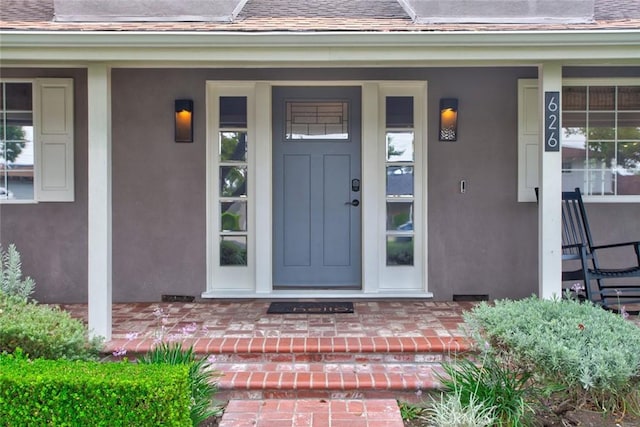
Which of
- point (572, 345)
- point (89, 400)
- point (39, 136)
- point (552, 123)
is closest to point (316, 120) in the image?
point (552, 123)

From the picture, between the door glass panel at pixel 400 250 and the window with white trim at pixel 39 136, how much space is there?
3276 millimetres

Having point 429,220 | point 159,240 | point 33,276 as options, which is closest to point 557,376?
point 429,220

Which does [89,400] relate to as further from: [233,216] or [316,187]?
[316,187]

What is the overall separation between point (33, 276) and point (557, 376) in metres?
4.77

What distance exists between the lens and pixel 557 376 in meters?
2.46

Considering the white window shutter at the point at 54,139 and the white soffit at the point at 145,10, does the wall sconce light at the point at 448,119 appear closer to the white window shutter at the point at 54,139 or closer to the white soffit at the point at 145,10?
the white soffit at the point at 145,10

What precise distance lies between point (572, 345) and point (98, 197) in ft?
10.7

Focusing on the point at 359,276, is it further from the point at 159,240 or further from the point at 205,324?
the point at 159,240

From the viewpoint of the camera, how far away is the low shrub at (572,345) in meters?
2.36

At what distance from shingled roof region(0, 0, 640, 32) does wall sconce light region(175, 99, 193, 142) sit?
76 cm

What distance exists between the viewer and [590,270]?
4.28 metres

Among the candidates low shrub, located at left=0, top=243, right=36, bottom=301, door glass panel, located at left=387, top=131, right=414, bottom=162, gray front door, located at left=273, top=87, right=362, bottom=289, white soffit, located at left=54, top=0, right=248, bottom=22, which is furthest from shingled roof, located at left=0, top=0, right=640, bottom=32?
low shrub, located at left=0, top=243, right=36, bottom=301

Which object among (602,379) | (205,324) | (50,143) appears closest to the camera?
(602,379)

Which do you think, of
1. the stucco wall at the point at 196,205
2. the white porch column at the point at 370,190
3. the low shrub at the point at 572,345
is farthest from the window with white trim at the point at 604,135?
the low shrub at the point at 572,345
